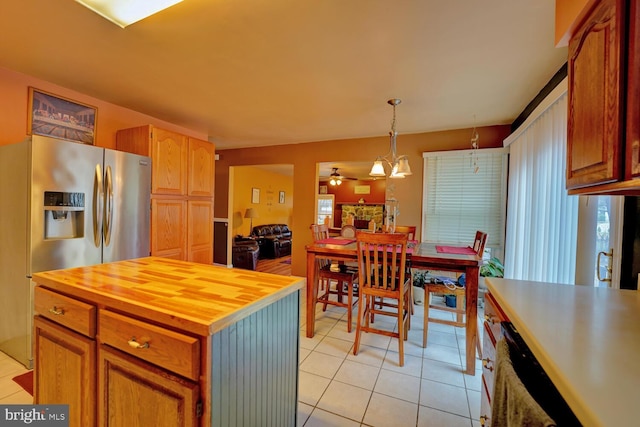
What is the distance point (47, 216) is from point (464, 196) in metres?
4.50

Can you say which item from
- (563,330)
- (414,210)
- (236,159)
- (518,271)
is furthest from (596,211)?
(236,159)

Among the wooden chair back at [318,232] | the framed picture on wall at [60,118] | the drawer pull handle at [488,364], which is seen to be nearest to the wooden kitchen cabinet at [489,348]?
the drawer pull handle at [488,364]

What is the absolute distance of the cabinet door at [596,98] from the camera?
0.89m

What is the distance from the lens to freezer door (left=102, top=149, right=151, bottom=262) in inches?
94.3

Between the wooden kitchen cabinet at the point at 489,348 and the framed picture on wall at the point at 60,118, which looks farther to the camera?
the framed picture on wall at the point at 60,118

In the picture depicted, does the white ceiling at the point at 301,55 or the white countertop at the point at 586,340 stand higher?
the white ceiling at the point at 301,55

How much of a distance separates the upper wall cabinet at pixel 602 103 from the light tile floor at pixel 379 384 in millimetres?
1513

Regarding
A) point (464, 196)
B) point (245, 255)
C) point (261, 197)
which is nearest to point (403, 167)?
point (464, 196)

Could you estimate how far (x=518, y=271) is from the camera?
120 inches

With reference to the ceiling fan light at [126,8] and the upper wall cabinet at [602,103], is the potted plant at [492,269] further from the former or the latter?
the ceiling fan light at [126,8]

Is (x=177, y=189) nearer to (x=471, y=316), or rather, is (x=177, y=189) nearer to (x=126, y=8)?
(x=126, y=8)

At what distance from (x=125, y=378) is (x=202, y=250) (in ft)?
8.92

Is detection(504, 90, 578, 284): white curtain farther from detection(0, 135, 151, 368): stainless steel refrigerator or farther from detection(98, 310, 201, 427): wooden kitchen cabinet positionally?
detection(0, 135, 151, 368): stainless steel refrigerator

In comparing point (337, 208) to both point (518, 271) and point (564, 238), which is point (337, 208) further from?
point (564, 238)
